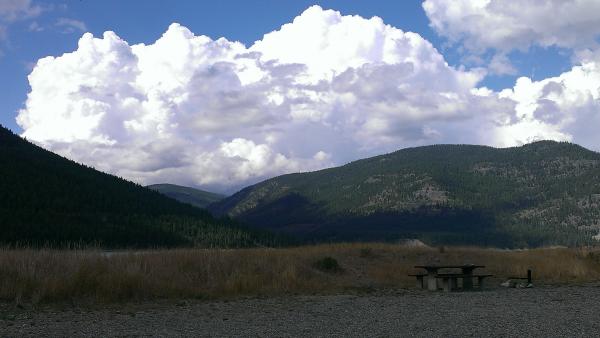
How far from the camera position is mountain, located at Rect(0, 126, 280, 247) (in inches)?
3907

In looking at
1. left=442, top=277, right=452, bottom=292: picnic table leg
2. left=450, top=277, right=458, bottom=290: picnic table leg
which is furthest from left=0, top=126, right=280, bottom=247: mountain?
left=442, top=277, right=452, bottom=292: picnic table leg

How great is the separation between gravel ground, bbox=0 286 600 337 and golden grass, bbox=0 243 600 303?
1244mm

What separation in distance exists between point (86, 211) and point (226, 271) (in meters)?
104

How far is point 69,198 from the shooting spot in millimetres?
120125

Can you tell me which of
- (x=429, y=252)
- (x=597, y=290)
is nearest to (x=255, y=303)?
(x=597, y=290)

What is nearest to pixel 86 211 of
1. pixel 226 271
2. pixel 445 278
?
pixel 226 271

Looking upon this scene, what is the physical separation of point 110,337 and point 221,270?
30.8ft

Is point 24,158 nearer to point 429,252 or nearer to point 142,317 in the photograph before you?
point 429,252

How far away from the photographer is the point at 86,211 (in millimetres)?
116500

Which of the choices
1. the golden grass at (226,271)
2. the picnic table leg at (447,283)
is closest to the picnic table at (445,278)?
the picnic table leg at (447,283)

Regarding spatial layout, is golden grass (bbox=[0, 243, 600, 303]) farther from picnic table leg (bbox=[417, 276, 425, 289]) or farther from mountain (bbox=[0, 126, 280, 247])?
mountain (bbox=[0, 126, 280, 247])

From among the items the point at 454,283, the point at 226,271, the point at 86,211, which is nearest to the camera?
the point at 226,271

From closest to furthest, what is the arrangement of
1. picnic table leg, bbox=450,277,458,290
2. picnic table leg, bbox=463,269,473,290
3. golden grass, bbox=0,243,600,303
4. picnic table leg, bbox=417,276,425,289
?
golden grass, bbox=0,243,600,303 < picnic table leg, bbox=450,277,458,290 < picnic table leg, bbox=417,276,425,289 < picnic table leg, bbox=463,269,473,290

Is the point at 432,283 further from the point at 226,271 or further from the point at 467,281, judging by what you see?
the point at 226,271
